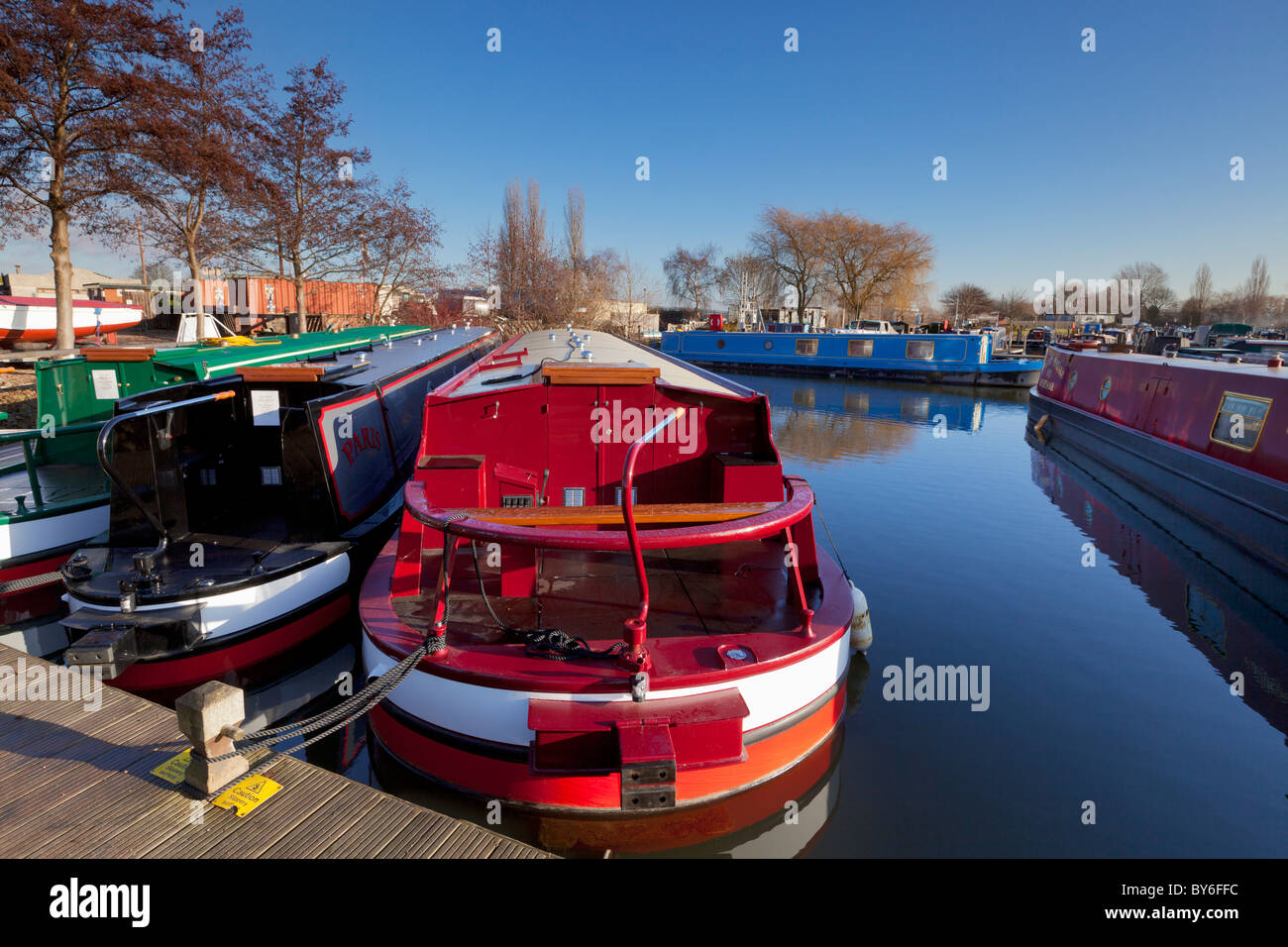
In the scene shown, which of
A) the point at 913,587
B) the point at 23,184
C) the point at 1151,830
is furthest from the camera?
the point at 23,184

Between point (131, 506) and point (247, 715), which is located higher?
point (131, 506)

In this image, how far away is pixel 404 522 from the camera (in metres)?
5.43

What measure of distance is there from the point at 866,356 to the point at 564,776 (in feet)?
116

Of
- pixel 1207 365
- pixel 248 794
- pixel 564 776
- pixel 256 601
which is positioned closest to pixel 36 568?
pixel 256 601

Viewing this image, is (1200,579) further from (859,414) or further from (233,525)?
(859,414)

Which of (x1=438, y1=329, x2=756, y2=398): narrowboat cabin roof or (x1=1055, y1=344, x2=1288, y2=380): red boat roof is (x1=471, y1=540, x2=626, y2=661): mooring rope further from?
(x1=1055, y1=344, x2=1288, y2=380): red boat roof

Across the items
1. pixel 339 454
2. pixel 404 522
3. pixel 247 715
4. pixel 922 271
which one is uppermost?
pixel 922 271

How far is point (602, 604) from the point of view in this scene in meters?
5.43

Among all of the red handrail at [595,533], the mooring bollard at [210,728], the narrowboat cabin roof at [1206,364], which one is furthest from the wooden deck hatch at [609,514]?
the narrowboat cabin roof at [1206,364]
